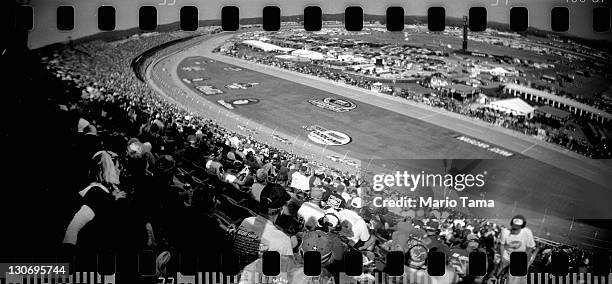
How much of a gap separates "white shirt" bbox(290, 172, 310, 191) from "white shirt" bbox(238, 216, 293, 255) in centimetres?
61

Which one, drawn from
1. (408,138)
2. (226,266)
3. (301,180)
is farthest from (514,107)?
(226,266)

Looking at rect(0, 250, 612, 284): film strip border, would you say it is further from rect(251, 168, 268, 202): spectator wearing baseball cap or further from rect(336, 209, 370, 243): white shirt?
rect(251, 168, 268, 202): spectator wearing baseball cap

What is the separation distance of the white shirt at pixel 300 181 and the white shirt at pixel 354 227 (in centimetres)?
49

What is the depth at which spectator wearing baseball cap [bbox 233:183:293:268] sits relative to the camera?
661cm

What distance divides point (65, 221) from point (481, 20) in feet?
16.1

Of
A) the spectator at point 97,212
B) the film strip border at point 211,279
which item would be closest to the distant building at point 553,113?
the film strip border at point 211,279

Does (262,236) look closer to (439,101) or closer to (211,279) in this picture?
(211,279)

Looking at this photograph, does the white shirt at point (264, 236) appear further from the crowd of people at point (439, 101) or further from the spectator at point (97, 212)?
the crowd of people at point (439, 101)

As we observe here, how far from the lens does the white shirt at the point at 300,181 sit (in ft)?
23.4

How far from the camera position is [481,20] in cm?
720

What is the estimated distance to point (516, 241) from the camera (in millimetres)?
6824

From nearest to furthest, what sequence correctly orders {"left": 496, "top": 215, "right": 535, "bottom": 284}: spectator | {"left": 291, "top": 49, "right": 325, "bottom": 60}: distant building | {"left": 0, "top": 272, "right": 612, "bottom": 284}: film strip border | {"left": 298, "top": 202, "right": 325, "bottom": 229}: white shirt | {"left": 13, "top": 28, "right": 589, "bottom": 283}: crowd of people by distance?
{"left": 13, "top": 28, "right": 589, "bottom": 283}: crowd of people, {"left": 0, "top": 272, "right": 612, "bottom": 284}: film strip border, {"left": 496, "top": 215, "right": 535, "bottom": 284}: spectator, {"left": 298, "top": 202, "right": 325, "bottom": 229}: white shirt, {"left": 291, "top": 49, "right": 325, "bottom": 60}: distant building

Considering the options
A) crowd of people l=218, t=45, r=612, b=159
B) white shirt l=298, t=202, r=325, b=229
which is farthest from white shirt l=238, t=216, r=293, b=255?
crowd of people l=218, t=45, r=612, b=159

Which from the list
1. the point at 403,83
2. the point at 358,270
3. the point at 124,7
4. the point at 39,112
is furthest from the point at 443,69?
the point at 39,112
